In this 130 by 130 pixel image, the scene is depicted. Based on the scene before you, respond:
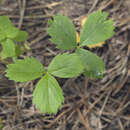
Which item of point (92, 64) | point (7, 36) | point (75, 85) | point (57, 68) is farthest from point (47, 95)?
point (7, 36)

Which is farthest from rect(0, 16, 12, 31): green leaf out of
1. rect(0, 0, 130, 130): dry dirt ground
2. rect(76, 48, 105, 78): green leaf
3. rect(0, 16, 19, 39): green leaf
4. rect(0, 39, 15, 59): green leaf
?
rect(76, 48, 105, 78): green leaf

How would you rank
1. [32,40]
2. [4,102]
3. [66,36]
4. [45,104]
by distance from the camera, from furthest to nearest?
[32,40] < [4,102] < [66,36] < [45,104]

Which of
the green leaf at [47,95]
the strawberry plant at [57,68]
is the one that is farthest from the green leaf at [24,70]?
the green leaf at [47,95]

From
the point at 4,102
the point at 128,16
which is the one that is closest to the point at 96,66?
the point at 128,16

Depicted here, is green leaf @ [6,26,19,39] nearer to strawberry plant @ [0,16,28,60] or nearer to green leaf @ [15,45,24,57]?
strawberry plant @ [0,16,28,60]

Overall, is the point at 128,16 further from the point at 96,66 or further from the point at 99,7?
the point at 96,66

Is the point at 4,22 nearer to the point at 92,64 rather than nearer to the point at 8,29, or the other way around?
the point at 8,29
